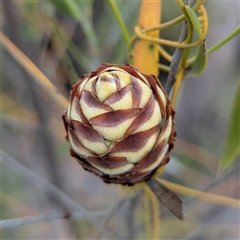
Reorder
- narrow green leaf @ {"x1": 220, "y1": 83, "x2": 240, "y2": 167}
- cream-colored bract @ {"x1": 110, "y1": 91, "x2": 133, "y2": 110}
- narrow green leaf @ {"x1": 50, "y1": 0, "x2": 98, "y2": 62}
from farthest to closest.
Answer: narrow green leaf @ {"x1": 50, "y1": 0, "x2": 98, "y2": 62} < narrow green leaf @ {"x1": 220, "y1": 83, "x2": 240, "y2": 167} < cream-colored bract @ {"x1": 110, "y1": 91, "x2": 133, "y2": 110}

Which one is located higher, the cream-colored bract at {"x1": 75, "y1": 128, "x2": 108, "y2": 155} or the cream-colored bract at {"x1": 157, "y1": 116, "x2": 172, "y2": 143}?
the cream-colored bract at {"x1": 75, "y1": 128, "x2": 108, "y2": 155}

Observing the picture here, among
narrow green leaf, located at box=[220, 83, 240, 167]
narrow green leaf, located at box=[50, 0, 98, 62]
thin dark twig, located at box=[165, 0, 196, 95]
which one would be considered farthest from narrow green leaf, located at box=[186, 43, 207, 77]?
narrow green leaf, located at box=[50, 0, 98, 62]

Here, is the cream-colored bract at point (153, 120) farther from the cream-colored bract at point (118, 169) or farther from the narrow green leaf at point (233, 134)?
the narrow green leaf at point (233, 134)

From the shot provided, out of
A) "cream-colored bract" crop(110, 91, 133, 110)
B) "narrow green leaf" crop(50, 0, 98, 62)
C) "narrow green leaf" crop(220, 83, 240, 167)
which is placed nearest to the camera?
"cream-colored bract" crop(110, 91, 133, 110)

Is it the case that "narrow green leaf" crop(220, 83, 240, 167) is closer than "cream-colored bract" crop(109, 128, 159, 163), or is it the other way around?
"cream-colored bract" crop(109, 128, 159, 163)

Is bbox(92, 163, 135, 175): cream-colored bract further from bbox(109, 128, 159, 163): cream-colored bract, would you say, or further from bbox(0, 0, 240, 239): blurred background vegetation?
bbox(0, 0, 240, 239): blurred background vegetation

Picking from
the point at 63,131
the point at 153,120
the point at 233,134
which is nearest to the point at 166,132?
the point at 153,120

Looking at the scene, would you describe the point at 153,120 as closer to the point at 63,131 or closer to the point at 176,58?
the point at 176,58
